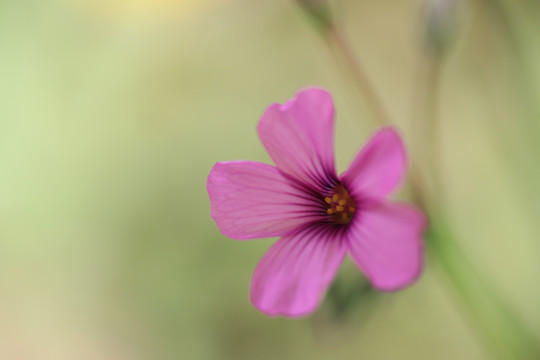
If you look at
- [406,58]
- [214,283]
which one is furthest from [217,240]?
[406,58]

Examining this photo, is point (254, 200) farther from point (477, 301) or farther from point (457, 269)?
point (477, 301)

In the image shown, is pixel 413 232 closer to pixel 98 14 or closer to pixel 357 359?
pixel 357 359

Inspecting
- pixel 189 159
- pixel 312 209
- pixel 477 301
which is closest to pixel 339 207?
pixel 312 209

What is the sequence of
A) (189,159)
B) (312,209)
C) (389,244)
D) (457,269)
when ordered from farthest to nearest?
(189,159), (457,269), (312,209), (389,244)

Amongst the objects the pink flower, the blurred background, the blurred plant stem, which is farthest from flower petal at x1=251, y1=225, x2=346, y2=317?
the blurred background

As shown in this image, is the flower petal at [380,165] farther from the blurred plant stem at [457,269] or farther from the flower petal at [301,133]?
the blurred plant stem at [457,269]

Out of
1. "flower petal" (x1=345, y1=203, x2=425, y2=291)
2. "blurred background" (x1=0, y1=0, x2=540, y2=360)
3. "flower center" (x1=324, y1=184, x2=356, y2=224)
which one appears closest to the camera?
"flower petal" (x1=345, y1=203, x2=425, y2=291)

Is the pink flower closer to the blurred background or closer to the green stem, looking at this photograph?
the green stem
